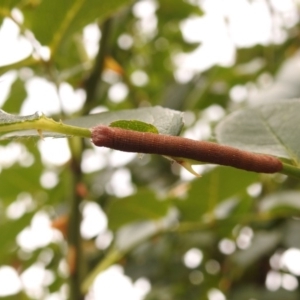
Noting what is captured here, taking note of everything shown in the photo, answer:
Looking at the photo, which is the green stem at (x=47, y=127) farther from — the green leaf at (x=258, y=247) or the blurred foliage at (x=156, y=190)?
the green leaf at (x=258, y=247)

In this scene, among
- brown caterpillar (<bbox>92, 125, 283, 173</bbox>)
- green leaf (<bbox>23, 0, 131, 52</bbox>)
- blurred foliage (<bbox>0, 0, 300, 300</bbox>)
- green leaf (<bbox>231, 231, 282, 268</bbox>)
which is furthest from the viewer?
green leaf (<bbox>231, 231, 282, 268</bbox>)

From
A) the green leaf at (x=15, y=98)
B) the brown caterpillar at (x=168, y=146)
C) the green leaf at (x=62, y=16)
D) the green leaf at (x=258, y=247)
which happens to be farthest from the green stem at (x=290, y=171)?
the green leaf at (x=15, y=98)

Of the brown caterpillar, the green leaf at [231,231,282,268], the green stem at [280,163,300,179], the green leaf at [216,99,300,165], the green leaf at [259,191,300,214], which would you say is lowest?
the green leaf at [231,231,282,268]

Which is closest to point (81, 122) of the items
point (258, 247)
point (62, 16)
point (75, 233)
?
point (62, 16)

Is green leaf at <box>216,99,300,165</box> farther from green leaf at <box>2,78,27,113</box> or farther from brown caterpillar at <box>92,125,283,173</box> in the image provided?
green leaf at <box>2,78,27,113</box>

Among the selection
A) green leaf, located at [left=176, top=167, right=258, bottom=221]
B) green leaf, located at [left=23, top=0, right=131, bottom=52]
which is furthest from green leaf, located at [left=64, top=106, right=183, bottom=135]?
green leaf, located at [left=176, top=167, right=258, bottom=221]
